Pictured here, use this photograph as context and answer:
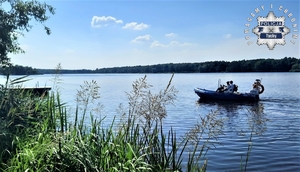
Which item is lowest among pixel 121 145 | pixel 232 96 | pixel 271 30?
pixel 232 96

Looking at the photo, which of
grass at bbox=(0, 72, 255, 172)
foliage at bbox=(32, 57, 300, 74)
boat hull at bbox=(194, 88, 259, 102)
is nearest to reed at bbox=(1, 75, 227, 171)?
grass at bbox=(0, 72, 255, 172)

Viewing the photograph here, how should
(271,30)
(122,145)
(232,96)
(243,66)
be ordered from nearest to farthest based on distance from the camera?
(122,145) → (271,30) → (232,96) → (243,66)

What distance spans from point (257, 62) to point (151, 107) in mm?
64144

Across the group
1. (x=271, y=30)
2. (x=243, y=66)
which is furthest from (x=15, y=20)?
(x=243, y=66)

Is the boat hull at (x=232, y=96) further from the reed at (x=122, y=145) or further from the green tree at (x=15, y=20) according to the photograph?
the reed at (x=122, y=145)

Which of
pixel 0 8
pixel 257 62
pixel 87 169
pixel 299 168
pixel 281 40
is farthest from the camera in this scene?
pixel 257 62

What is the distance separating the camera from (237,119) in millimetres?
18266

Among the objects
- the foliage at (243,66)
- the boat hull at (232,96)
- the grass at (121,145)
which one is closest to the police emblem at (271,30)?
the grass at (121,145)

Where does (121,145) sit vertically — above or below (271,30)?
below

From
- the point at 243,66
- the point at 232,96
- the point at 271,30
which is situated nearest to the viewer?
the point at 271,30

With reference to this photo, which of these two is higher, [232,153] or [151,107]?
[151,107]

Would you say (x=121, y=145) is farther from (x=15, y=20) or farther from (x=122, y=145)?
(x=15, y=20)

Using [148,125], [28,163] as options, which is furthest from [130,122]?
[28,163]

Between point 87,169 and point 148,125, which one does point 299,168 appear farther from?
point 87,169
